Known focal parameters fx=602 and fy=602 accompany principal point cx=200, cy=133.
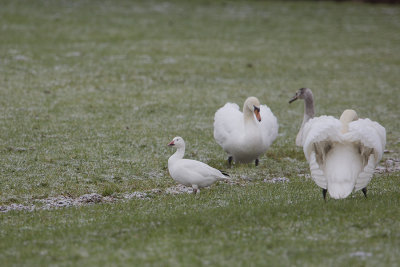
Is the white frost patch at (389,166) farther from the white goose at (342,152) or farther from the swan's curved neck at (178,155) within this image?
the swan's curved neck at (178,155)

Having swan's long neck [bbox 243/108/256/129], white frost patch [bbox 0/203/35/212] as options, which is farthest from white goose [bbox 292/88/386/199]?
white frost patch [bbox 0/203/35/212]

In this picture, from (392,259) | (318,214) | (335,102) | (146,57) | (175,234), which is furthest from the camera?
(146,57)

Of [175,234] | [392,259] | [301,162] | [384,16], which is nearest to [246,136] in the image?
[301,162]

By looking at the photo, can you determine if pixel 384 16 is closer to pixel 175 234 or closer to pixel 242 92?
pixel 242 92

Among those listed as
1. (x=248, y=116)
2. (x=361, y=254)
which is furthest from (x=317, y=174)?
(x=248, y=116)

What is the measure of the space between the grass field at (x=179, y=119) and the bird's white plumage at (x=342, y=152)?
526 mm

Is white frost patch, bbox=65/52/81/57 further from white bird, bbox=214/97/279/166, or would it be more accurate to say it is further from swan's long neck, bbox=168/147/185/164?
swan's long neck, bbox=168/147/185/164

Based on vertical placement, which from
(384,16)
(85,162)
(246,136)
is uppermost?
(384,16)

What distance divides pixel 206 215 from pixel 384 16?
39124 millimetres

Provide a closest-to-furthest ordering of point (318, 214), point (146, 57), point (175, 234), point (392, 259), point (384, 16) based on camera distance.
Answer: point (392, 259) → point (175, 234) → point (318, 214) → point (146, 57) → point (384, 16)

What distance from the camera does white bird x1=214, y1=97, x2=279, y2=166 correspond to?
15.0 m

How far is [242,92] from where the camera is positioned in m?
25.4

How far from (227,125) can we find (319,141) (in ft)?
17.7

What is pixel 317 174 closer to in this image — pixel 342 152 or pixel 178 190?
pixel 342 152
